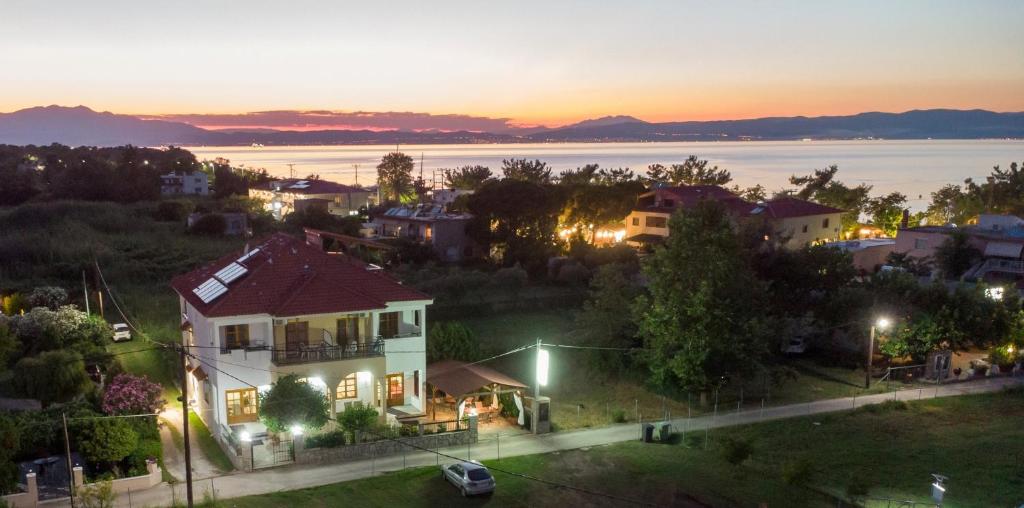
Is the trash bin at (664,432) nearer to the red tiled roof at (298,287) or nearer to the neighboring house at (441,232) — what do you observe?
the red tiled roof at (298,287)

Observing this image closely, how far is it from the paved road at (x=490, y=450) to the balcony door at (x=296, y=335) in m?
4.53

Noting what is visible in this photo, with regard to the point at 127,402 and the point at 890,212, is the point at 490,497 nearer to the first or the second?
the point at 127,402

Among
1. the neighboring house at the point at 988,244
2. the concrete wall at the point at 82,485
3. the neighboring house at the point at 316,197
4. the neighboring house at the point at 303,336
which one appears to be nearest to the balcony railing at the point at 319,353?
the neighboring house at the point at 303,336

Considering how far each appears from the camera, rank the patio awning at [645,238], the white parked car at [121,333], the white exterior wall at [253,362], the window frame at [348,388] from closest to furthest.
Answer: the white exterior wall at [253,362] < the window frame at [348,388] < the white parked car at [121,333] < the patio awning at [645,238]

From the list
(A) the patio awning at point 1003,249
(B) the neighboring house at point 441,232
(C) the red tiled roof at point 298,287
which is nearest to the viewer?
(C) the red tiled roof at point 298,287

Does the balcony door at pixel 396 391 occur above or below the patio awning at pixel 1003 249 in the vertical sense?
below

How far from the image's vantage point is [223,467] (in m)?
23.2

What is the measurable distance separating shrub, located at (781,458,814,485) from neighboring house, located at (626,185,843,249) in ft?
151

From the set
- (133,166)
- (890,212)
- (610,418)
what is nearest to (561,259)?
(610,418)

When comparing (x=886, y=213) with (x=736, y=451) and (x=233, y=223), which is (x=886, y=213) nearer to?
(x=736, y=451)

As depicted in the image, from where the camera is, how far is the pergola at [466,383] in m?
27.3

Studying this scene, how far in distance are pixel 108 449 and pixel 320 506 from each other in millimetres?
6954

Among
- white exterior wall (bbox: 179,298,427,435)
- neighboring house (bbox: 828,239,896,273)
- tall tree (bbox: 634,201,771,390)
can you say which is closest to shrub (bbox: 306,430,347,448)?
white exterior wall (bbox: 179,298,427,435)

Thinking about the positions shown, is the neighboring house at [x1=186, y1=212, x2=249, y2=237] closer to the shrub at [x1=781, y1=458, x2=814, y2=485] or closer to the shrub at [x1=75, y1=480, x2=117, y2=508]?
the shrub at [x1=75, y1=480, x2=117, y2=508]
